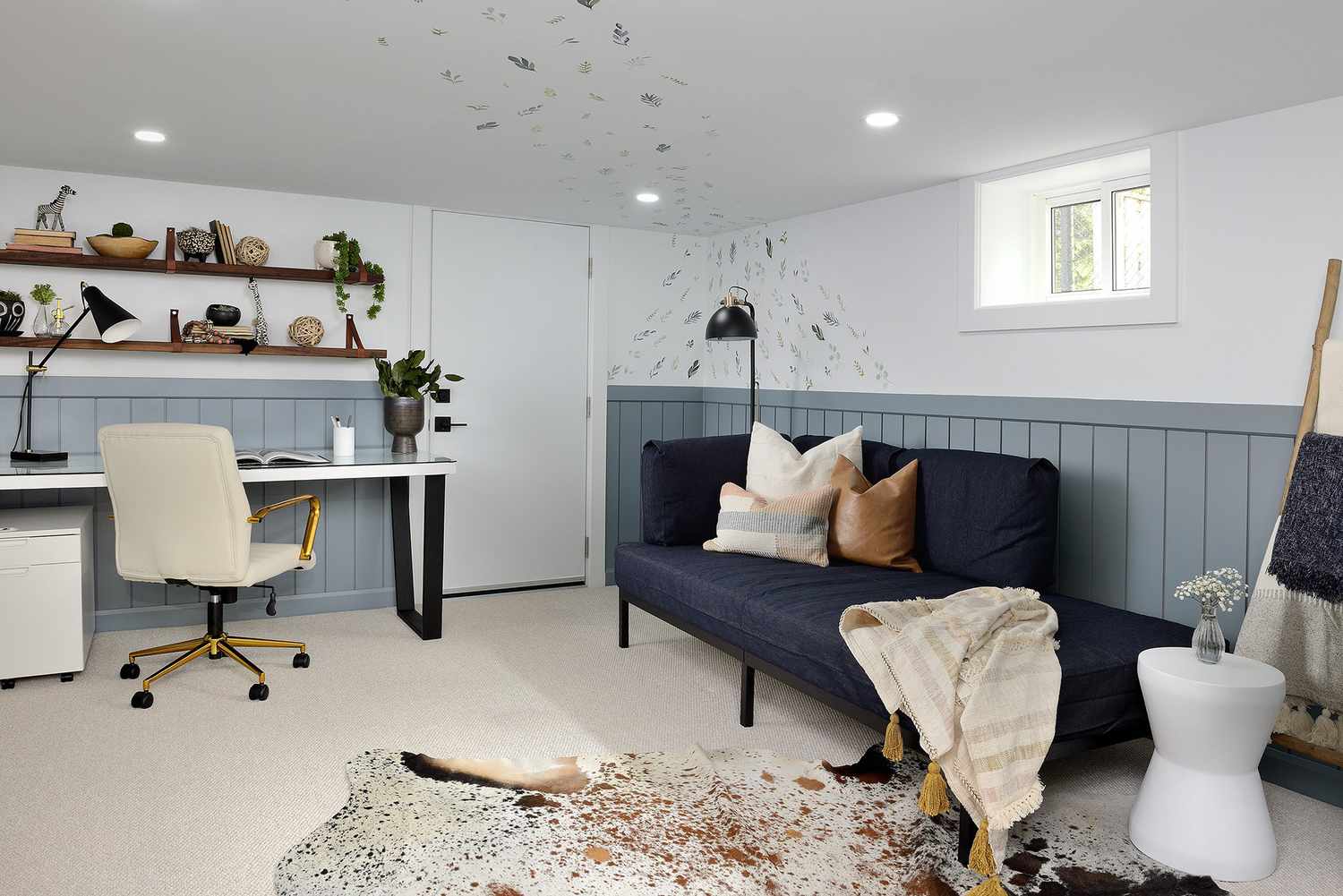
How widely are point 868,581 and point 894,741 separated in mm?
861

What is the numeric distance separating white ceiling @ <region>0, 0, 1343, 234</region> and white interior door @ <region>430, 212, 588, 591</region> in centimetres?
93

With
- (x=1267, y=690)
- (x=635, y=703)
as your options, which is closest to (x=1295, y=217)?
(x=1267, y=690)

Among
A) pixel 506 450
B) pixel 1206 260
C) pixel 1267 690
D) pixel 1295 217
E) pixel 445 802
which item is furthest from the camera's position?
pixel 506 450

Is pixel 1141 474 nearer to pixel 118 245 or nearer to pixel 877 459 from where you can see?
pixel 877 459

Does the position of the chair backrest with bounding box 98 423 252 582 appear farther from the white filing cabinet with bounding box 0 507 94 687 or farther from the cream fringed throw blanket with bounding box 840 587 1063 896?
the cream fringed throw blanket with bounding box 840 587 1063 896

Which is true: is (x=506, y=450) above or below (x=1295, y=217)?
below

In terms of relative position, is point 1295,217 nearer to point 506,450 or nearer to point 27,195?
point 506,450

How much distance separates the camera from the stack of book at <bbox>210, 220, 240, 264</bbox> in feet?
14.1

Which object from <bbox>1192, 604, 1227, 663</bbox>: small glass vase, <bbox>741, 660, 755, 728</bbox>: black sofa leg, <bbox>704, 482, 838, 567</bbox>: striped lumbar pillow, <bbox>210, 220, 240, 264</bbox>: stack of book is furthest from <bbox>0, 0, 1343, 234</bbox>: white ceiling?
<bbox>741, 660, 755, 728</bbox>: black sofa leg

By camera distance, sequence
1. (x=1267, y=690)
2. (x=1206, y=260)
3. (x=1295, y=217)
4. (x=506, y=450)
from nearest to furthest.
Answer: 1. (x=1267, y=690)
2. (x=1295, y=217)
3. (x=1206, y=260)
4. (x=506, y=450)

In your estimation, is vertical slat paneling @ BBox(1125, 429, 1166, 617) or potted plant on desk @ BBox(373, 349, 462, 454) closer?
vertical slat paneling @ BBox(1125, 429, 1166, 617)

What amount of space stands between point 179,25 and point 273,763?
2.11m

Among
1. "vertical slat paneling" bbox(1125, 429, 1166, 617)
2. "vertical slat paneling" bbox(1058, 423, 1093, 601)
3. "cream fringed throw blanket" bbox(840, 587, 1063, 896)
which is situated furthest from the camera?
"vertical slat paneling" bbox(1058, 423, 1093, 601)

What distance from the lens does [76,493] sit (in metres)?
4.22
